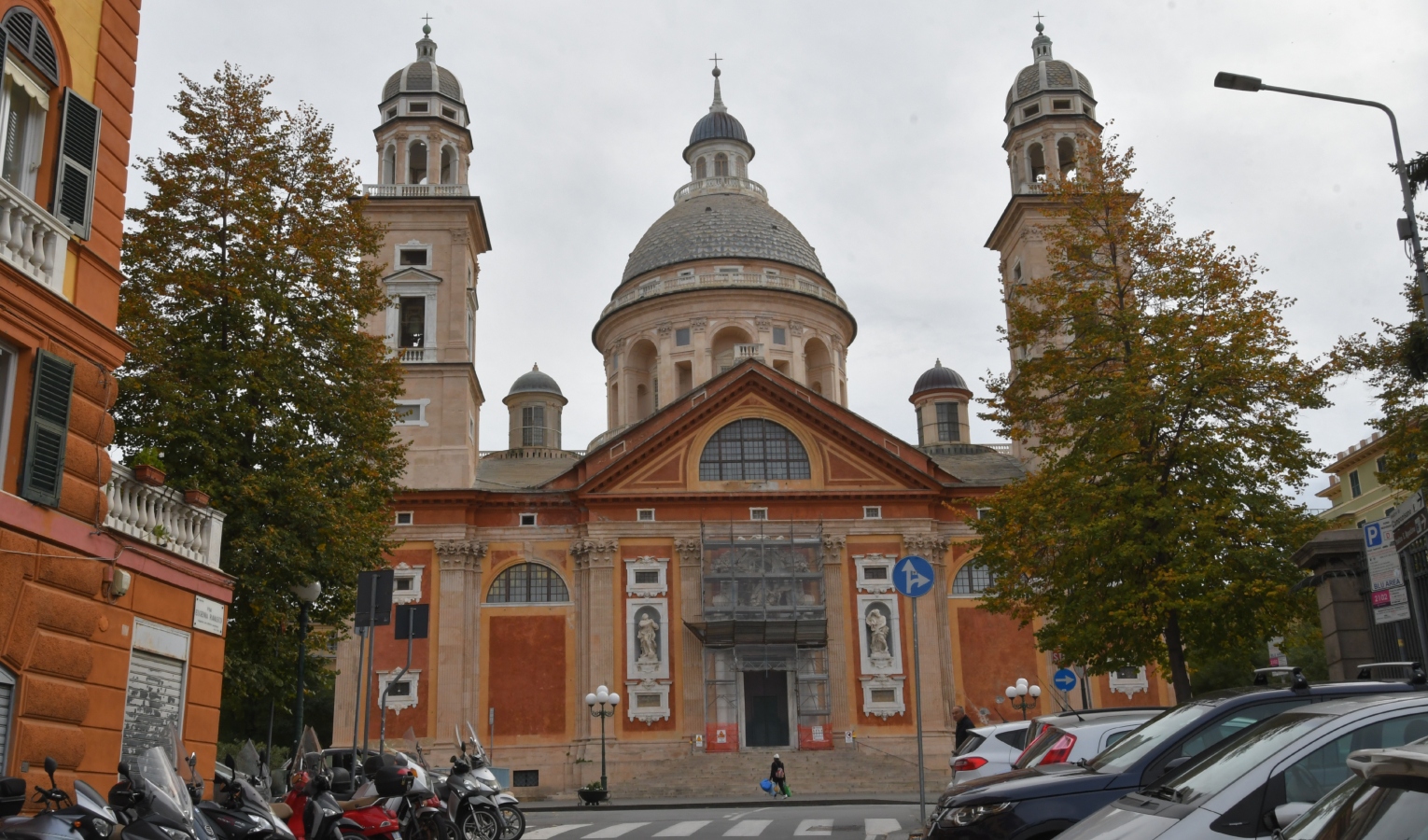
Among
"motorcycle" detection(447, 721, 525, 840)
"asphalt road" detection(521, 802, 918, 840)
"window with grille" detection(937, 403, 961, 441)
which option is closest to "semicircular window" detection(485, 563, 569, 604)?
"asphalt road" detection(521, 802, 918, 840)

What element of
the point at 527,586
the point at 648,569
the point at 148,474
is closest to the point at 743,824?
the point at 148,474

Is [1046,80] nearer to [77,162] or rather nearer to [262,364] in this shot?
[262,364]

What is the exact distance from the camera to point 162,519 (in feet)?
46.4

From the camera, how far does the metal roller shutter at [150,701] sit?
13141mm

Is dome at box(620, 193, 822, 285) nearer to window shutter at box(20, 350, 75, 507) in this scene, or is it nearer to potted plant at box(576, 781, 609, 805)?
potted plant at box(576, 781, 609, 805)

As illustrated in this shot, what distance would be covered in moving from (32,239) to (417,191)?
35.9 meters

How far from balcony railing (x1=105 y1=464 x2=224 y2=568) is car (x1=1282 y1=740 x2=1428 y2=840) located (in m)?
11.6

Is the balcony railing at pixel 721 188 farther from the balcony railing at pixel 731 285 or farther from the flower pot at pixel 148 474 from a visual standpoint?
the flower pot at pixel 148 474

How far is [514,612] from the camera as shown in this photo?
1690 inches

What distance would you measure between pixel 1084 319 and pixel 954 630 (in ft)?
76.5

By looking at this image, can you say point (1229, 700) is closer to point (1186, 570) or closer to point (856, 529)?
point (1186, 570)

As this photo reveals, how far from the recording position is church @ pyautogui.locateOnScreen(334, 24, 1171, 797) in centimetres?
4131

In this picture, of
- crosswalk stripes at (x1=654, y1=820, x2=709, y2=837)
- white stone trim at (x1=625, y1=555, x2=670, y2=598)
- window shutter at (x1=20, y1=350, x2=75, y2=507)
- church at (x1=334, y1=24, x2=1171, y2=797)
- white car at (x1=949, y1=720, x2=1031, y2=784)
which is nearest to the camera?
window shutter at (x1=20, y1=350, x2=75, y2=507)

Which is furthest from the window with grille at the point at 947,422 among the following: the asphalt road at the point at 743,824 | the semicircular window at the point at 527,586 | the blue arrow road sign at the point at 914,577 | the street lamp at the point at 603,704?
the blue arrow road sign at the point at 914,577
